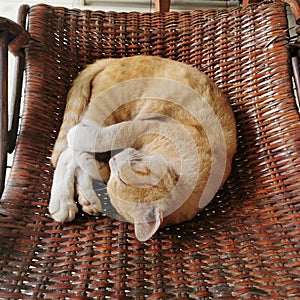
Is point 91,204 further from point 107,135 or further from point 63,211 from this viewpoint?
point 107,135

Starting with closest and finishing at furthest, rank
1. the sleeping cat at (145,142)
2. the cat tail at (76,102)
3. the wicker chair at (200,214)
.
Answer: the wicker chair at (200,214) → the sleeping cat at (145,142) → the cat tail at (76,102)

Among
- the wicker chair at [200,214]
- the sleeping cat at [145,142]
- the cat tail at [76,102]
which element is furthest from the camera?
the cat tail at [76,102]

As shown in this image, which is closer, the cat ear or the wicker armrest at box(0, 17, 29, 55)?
the cat ear

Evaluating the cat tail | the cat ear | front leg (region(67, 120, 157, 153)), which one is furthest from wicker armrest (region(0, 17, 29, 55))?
the cat ear

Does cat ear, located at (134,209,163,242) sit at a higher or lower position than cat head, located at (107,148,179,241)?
lower

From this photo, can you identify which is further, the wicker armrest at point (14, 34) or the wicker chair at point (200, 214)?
the wicker armrest at point (14, 34)

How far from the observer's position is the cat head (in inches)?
41.0

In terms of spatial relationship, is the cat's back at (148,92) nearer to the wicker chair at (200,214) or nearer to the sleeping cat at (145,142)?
the sleeping cat at (145,142)

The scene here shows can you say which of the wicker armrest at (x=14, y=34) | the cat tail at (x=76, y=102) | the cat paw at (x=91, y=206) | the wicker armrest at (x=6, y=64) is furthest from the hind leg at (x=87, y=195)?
the wicker armrest at (x=14, y=34)

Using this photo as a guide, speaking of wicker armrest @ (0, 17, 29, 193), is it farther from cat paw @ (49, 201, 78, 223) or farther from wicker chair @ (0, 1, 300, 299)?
cat paw @ (49, 201, 78, 223)

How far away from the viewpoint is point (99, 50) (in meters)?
1.50

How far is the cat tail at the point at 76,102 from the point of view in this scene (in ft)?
4.05

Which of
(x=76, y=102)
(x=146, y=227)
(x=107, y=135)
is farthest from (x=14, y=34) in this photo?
(x=146, y=227)

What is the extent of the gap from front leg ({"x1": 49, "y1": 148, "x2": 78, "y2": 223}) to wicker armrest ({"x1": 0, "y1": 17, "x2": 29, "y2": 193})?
0.50 feet
